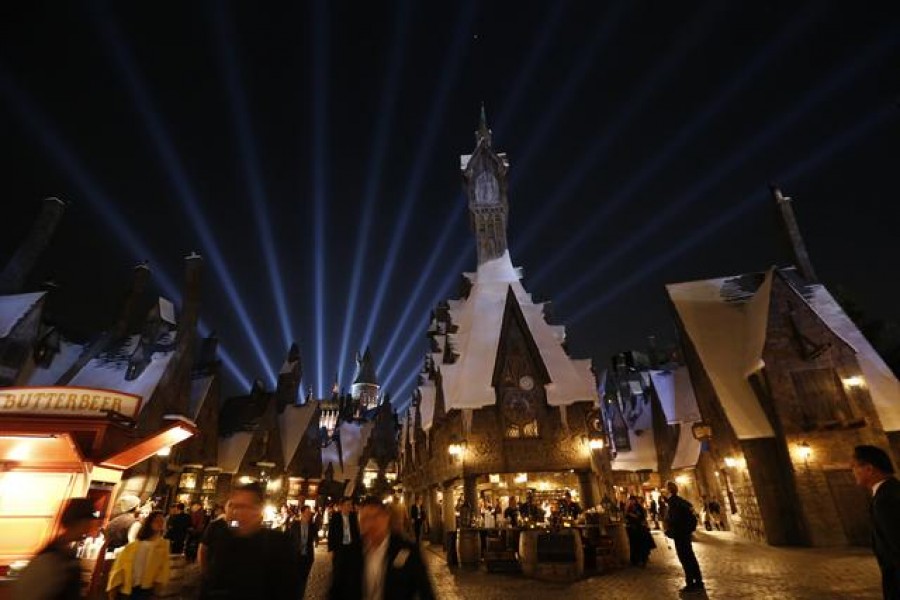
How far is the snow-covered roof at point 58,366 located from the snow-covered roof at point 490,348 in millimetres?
22640

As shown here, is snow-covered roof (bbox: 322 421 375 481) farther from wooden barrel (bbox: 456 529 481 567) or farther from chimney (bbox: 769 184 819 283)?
chimney (bbox: 769 184 819 283)

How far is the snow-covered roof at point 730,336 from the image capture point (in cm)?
1992

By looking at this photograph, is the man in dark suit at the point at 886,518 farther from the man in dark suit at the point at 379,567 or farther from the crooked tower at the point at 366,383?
the crooked tower at the point at 366,383

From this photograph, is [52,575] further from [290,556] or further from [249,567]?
[290,556]

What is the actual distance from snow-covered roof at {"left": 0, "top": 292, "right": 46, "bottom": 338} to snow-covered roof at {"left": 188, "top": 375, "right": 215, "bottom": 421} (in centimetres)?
976

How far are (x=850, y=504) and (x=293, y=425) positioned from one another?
3954 cm

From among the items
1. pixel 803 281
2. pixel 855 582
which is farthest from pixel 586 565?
pixel 803 281

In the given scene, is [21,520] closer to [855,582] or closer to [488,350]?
[855,582]

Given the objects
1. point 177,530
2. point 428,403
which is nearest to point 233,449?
point 428,403

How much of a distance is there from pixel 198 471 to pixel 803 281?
123ft

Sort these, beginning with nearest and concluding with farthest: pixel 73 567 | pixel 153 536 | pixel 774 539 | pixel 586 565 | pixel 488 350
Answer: pixel 73 567
pixel 153 536
pixel 586 565
pixel 774 539
pixel 488 350

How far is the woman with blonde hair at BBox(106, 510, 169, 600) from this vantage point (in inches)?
254

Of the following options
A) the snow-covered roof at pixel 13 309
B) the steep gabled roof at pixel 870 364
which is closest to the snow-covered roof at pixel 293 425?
the snow-covered roof at pixel 13 309

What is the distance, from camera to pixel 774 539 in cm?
1778
